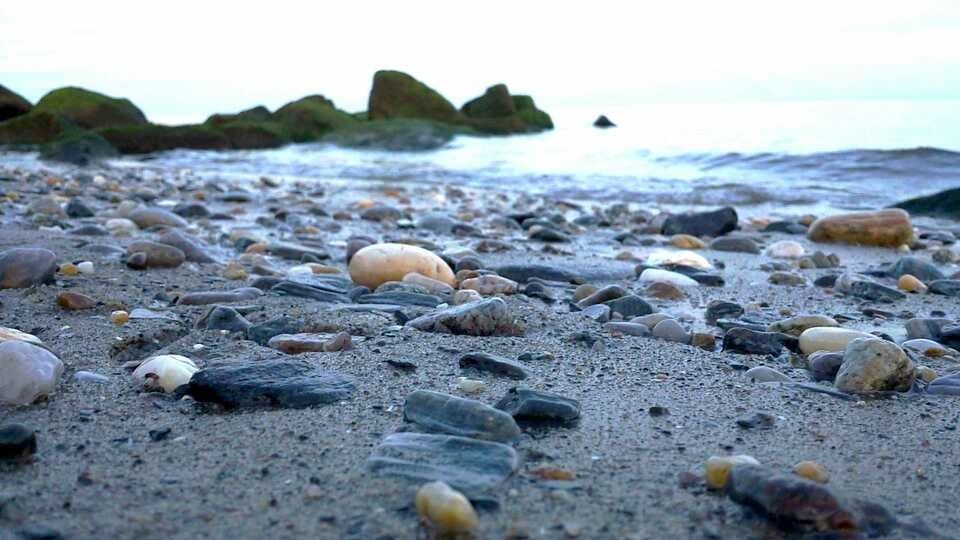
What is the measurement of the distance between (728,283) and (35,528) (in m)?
2.88

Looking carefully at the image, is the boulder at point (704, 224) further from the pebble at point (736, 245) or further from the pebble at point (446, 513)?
the pebble at point (446, 513)

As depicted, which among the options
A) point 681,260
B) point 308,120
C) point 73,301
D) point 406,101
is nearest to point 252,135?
point 308,120

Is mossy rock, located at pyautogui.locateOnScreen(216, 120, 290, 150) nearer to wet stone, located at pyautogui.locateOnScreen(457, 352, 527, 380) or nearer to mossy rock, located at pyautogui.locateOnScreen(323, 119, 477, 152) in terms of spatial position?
mossy rock, located at pyautogui.locateOnScreen(323, 119, 477, 152)

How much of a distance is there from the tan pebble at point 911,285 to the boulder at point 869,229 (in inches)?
56.0

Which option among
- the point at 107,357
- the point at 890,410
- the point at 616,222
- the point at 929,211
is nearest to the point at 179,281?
the point at 107,357

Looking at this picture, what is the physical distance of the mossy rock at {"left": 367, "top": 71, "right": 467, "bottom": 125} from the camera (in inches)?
1070

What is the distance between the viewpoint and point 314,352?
2148mm

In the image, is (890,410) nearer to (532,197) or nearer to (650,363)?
(650,363)

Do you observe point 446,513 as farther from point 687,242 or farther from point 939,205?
point 939,205

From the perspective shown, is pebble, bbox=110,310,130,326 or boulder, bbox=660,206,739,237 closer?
pebble, bbox=110,310,130,326

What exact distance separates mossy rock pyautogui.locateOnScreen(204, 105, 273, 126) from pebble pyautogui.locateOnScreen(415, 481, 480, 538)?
22343 mm

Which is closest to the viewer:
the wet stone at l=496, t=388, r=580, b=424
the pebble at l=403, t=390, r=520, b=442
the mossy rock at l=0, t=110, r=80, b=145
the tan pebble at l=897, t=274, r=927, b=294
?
the pebble at l=403, t=390, r=520, b=442

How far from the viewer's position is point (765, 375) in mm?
2074

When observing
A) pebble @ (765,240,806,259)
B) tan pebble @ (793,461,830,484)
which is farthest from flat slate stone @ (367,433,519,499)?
pebble @ (765,240,806,259)
